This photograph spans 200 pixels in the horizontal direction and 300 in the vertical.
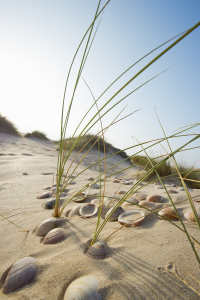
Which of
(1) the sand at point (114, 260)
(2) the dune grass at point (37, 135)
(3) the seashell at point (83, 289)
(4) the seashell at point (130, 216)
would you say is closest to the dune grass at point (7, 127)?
(2) the dune grass at point (37, 135)

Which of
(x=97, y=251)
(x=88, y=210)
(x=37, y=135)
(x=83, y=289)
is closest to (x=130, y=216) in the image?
(x=88, y=210)

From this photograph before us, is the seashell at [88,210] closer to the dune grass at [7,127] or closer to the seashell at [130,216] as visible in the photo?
the seashell at [130,216]

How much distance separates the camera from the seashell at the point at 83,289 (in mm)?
704

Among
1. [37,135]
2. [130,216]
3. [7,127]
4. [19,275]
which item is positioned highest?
[7,127]

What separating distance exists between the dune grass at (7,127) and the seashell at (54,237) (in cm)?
943

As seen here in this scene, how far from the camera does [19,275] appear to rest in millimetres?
824

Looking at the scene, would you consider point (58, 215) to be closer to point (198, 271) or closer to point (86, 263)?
point (86, 263)

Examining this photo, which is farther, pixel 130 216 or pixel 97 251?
pixel 130 216

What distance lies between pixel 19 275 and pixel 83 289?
0.97ft

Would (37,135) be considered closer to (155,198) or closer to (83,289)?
(155,198)

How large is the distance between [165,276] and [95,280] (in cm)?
28

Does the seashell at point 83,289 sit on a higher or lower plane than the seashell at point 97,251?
lower

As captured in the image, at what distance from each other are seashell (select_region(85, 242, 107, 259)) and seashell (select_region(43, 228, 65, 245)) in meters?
0.22

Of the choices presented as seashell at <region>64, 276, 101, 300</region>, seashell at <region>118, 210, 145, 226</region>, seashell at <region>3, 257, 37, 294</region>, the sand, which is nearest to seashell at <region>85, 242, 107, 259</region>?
the sand
